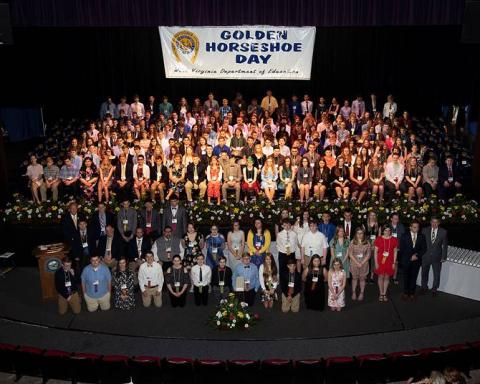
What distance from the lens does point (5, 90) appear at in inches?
759

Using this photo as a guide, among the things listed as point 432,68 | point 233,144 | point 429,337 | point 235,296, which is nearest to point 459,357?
point 429,337

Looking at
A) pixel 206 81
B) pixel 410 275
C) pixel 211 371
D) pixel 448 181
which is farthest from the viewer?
pixel 206 81

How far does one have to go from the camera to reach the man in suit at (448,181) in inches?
526

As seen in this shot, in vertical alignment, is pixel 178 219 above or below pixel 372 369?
above

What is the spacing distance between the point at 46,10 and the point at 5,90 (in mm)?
5905

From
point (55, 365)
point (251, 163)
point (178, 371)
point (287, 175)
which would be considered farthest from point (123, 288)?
point (287, 175)

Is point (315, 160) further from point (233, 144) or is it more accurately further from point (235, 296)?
point (235, 296)

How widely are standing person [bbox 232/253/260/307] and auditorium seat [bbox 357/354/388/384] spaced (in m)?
2.85

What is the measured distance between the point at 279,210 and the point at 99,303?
393 centimetres

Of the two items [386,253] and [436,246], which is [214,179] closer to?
[386,253]

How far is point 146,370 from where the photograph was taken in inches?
337

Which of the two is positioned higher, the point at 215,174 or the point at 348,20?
the point at 348,20

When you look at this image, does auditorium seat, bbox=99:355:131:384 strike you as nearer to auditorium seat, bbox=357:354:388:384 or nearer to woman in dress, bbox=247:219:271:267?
auditorium seat, bbox=357:354:388:384

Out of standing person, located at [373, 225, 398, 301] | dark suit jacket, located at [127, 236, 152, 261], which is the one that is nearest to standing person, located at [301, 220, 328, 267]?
standing person, located at [373, 225, 398, 301]
